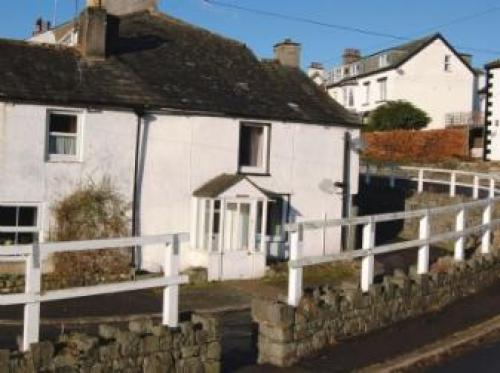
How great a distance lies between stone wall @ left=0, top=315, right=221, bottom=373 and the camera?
632 centimetres

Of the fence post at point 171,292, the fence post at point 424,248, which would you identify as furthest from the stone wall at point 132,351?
the fence post at point 424,248

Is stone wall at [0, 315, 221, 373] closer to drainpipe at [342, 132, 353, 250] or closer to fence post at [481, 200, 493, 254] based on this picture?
fence post at [481, 200, 493, 254]

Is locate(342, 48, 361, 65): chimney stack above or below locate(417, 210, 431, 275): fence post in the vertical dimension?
above

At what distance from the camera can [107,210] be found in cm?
1797

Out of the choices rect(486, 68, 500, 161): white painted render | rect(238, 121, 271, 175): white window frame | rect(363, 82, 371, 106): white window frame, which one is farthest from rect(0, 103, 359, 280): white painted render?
rect(363, 82, 371, 106): white window frame

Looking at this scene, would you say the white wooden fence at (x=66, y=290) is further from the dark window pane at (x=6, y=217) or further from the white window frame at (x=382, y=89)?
the white window frame at (x=382, y=89)

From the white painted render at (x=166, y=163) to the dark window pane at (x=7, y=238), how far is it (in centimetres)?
72

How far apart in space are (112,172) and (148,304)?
465 cm

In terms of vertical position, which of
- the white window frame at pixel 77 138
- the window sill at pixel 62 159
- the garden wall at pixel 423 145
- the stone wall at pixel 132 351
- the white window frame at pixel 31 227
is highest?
the garden wall at pixel 423 145

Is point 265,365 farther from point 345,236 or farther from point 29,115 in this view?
point 345,236

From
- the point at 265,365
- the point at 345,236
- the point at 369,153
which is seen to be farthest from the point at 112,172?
the point at 369,153

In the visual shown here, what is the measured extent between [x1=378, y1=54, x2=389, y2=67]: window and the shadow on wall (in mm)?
28263

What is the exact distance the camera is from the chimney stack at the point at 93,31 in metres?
19.3

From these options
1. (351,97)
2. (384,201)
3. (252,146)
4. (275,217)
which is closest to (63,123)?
(252,146)
